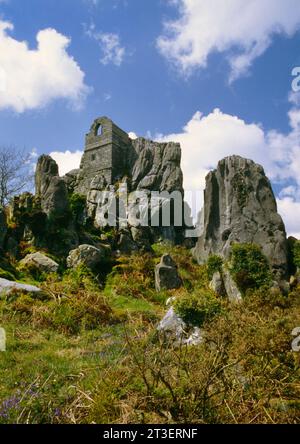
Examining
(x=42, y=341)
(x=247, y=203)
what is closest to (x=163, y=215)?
(x=247, y=203)

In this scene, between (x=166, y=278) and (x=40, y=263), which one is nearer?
(x=166, y=278)

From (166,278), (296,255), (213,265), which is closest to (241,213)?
(213,265)

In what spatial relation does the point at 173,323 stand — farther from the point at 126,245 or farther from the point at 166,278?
the point at 126,245

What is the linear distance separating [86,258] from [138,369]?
13.9 meters

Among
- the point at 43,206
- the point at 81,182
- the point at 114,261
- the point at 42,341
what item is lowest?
the point at 42,341

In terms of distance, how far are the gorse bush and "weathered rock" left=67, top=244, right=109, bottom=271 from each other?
7.82m

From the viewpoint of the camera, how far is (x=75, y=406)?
5.28m

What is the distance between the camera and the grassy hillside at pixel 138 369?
504 cm

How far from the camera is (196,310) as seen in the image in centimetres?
960

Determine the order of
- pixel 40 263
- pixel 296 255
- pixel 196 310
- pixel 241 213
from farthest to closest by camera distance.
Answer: pixel 241 213
pixel 40 263
pixel 296 255
pixel 196 310

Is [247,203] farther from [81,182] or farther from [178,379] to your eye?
[81,182]

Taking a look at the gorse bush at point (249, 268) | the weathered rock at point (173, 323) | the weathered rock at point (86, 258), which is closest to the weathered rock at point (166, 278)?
the gorse bush at point (249, 268)
